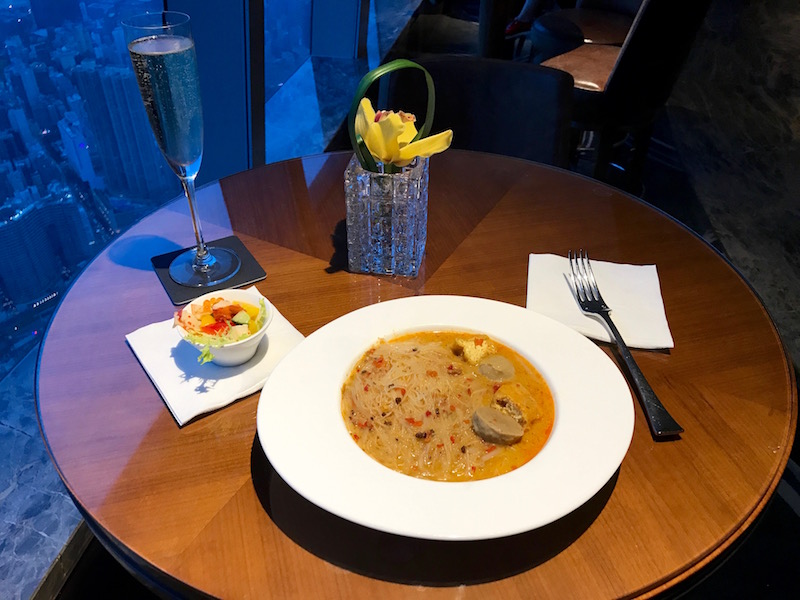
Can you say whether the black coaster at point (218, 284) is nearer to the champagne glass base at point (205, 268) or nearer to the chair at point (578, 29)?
the champagne glass base at point (205, 268)

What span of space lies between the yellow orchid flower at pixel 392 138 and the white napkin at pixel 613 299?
276mm

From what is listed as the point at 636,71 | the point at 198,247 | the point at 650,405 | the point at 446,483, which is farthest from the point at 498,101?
the point at 446,483

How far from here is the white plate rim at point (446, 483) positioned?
64 cm

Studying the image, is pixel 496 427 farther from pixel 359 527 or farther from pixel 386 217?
pixel 386 217

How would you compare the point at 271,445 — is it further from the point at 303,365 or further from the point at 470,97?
the point at 470,97

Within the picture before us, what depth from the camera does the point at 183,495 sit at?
71 centimetres

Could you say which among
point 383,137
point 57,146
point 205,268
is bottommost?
point 57,146

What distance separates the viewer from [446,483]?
0.67m

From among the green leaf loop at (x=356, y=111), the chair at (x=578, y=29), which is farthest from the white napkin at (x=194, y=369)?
the chair at (x=578, y=29)

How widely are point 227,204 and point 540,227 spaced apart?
64 centimetres

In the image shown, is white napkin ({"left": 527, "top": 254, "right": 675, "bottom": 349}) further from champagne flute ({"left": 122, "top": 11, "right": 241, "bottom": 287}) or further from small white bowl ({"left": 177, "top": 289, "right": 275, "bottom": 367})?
champagne flute ({"left": 122, "top": 11, "right": 241, "bottom": 287})

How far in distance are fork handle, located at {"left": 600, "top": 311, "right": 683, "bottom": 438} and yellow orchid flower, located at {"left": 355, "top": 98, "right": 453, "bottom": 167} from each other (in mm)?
420

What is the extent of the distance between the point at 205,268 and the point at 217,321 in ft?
0.84

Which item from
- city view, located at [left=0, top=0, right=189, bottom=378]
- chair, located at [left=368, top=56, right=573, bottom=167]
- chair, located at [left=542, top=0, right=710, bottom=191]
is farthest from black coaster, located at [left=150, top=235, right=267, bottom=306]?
chair, located at [left=542, top=0, right=710, bottom=191]
